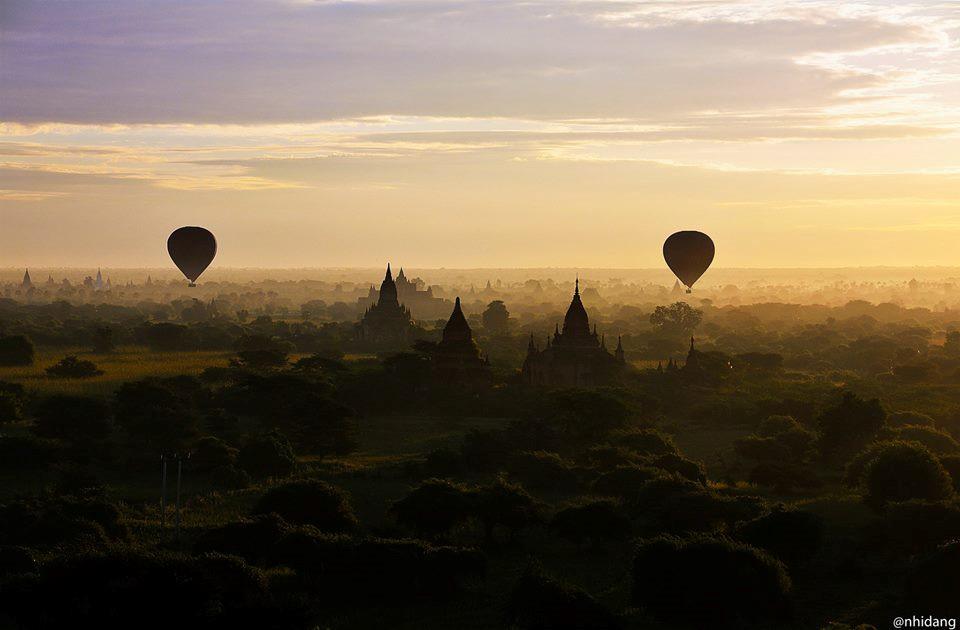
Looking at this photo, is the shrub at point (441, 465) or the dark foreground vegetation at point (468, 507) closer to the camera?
the dark foreground vegetation at point (468, 507)

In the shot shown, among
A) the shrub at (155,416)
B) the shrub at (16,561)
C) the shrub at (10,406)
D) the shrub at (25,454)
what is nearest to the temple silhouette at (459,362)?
the shrub at (155,416)

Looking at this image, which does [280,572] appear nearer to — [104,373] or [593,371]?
[593,371]

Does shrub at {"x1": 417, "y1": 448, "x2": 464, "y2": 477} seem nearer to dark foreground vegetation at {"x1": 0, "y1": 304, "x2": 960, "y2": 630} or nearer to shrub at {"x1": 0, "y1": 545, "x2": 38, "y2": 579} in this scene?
dark foreground vegetation at {"x1": 0, "y1": 304, "x2": 960, "y2": 630}

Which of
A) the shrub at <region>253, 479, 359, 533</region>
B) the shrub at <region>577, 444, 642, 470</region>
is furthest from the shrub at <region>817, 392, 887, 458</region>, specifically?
the shrub at <region>253, 479, 359, 533</region>

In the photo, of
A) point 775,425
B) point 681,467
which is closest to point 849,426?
point 775,425

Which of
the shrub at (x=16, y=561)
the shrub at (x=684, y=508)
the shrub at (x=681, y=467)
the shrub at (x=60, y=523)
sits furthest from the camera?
the shrub at (x=681, y=467)

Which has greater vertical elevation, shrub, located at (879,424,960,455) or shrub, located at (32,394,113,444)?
shrub, located at (32,394,113,444)

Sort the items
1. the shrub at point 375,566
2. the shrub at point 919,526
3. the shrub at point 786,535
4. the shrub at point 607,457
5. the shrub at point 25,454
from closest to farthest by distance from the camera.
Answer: the shrub at point 375,566 → the shrub at point 786,535 → the shrub at point 919,526 → the shrub at point 25,454 → the shrub at point 607,457

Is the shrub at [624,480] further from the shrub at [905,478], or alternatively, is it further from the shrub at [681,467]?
the shrub at [905,478]
